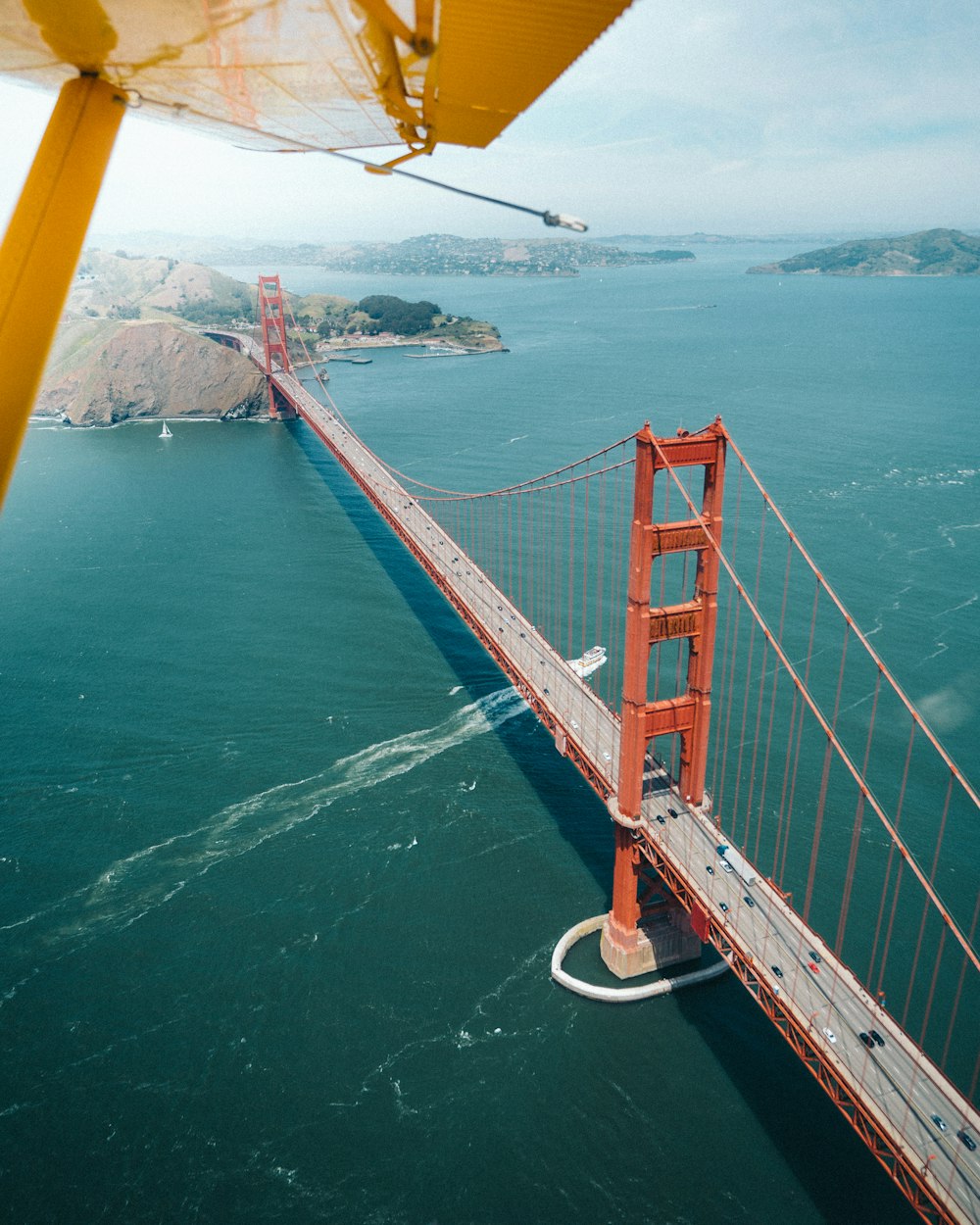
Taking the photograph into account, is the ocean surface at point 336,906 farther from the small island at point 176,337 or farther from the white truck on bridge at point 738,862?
the small island at point 176,337

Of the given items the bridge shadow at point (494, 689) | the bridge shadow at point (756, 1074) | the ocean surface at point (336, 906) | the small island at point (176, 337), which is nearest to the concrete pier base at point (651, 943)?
the bridge shadow at point (756, 1074)

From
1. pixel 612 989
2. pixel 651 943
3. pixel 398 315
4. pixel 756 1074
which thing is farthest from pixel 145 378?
pixel 756 1074

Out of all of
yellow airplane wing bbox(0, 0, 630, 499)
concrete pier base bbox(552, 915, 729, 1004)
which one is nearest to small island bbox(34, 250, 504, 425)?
concrete pier base bbox(552, 915, 729, 1004)

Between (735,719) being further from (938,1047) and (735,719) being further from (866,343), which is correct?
(866,343)

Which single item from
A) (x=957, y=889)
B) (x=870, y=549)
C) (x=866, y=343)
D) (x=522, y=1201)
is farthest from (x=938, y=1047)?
(x=866, y=343)

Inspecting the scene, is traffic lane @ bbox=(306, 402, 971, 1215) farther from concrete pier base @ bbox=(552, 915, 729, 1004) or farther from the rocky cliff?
the rocky cliff

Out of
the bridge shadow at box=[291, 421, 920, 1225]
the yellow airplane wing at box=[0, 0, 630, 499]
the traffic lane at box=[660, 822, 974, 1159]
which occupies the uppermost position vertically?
the yellow airplane wing at box=[0, 0, 630, 499]
